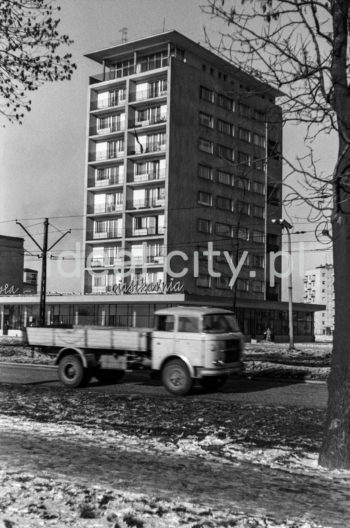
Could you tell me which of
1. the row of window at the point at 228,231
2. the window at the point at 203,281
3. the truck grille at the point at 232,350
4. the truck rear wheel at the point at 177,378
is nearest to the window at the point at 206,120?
the row of window at the point at 228,231

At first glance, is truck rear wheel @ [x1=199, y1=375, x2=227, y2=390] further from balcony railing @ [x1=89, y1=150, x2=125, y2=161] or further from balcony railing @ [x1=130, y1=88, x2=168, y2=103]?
balcony railing @ [x1=89, y1=150, x2=125, y2=161]

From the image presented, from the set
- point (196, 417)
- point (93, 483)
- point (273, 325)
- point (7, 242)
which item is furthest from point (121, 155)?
point (93, 483)

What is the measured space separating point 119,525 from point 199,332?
35.3 ft

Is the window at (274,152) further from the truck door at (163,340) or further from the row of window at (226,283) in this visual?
the row of window at (226,283)

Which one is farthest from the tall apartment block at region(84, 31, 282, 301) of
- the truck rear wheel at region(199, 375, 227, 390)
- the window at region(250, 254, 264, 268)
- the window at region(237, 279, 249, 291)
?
the truck rear wheel at region(199, 375, 227, 390)

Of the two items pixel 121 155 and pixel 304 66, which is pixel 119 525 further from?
pixel 121 155

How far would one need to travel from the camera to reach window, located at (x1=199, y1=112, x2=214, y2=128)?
7225 cm

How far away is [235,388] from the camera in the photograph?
1762 centimetres

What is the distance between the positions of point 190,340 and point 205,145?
58758mm

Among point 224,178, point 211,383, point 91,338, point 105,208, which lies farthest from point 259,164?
point 224,178

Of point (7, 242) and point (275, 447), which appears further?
point (7, 242)

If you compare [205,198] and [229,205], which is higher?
[205,198]

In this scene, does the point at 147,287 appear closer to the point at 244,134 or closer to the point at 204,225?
the point at 204,225

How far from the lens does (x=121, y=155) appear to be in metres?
71.6
